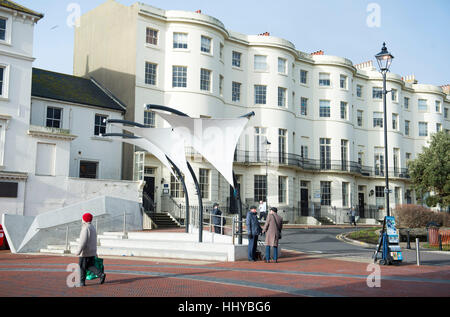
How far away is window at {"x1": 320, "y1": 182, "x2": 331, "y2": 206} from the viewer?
41.3 m

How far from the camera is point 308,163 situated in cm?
4116

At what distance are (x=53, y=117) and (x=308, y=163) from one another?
22.3m

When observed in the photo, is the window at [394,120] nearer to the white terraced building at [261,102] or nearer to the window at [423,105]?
the white terraced building at [261,102]

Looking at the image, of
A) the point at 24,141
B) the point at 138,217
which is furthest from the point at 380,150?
the point at 24,141

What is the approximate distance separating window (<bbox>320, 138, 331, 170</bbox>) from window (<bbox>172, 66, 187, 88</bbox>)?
15.5 meters

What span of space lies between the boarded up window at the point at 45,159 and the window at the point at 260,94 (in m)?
18.3

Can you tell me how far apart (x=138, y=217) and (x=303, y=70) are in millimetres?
23546

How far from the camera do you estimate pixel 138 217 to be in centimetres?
2598

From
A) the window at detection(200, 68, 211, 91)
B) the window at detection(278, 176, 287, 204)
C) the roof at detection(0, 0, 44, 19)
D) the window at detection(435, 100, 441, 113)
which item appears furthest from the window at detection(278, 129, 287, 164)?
the window at detection(435, 100, 441, 113)

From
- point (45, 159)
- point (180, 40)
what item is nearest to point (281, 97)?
point (180, 40)

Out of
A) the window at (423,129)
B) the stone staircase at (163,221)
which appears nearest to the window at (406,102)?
the window at (423,129)

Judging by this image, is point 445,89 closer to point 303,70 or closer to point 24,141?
point 303,70

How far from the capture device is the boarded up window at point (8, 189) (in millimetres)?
23094

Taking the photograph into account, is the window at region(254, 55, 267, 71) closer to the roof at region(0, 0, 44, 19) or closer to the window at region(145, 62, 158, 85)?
the window at region(145, 62, 158, 85)
